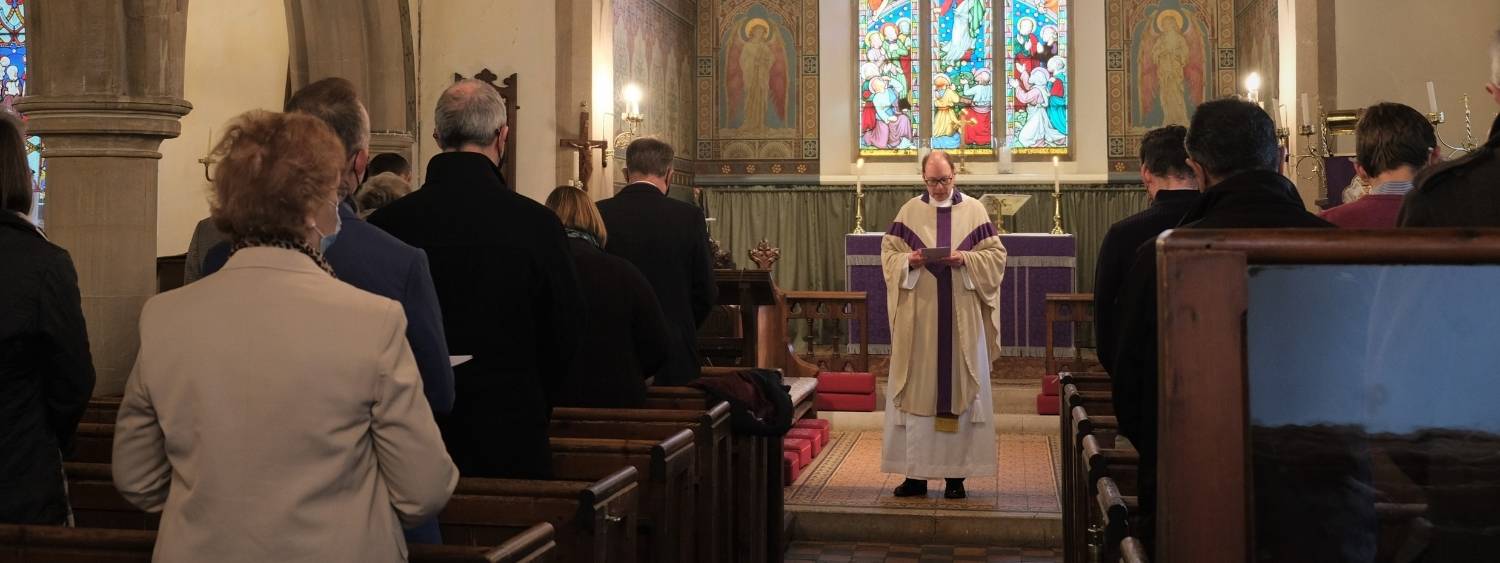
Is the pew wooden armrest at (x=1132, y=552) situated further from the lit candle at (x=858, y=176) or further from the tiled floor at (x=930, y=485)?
the lit candle at (x=858, y=176)

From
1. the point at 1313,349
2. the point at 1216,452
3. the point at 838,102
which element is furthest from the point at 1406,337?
the point at 838,102

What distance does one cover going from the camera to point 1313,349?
1426 mm

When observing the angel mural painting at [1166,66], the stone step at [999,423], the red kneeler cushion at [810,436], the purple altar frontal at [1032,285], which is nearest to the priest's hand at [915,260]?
the red kneeler cushion at [810,436]

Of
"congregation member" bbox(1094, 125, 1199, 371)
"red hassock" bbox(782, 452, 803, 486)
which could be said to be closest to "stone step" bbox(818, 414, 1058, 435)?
"red hassock" bbox(782, 452, 803, 486)

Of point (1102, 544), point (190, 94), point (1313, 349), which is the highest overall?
point (190, 94)

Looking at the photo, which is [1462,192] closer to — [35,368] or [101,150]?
[35,368]

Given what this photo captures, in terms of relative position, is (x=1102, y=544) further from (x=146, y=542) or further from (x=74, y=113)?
(x=74, y=113)

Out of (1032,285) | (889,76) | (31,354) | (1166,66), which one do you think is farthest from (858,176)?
(31,354)

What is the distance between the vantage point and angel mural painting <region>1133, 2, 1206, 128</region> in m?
15.4

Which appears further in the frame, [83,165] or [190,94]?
[190,94]

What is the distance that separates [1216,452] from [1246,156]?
1.59 meters

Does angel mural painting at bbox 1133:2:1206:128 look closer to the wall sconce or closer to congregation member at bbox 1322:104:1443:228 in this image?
the wall sconce

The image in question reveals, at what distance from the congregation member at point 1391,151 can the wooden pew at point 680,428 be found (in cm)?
181

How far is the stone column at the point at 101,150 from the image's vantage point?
6.09 metres
